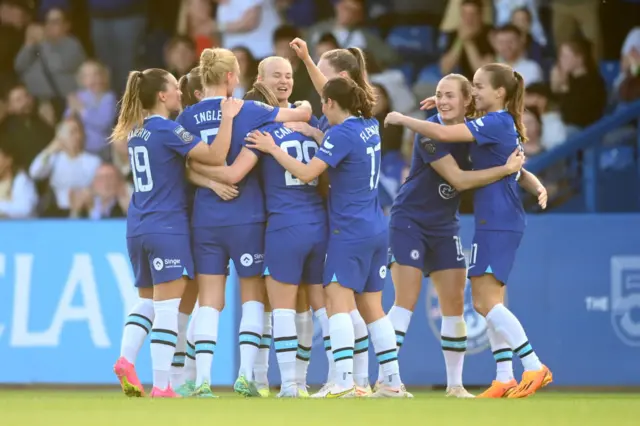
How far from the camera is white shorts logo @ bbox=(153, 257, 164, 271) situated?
27.2 feet

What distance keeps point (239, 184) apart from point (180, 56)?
587 cm

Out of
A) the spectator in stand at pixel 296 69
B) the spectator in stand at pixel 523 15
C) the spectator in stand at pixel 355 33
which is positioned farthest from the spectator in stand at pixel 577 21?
the spectator in stand at pixel 296 69

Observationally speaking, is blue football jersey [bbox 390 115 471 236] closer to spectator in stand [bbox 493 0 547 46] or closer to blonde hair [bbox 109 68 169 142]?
blonde hair [bbox 109 68 169 142]

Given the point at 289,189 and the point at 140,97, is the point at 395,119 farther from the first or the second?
the point at 140,97

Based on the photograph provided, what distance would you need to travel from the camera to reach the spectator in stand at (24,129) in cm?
1411

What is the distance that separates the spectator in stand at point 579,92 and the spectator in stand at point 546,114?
3.2 inches

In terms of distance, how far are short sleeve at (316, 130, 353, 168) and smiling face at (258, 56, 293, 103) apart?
712 millimetres

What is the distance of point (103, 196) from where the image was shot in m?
13.2

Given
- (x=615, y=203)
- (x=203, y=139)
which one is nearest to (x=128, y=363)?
(x=203, y=139)

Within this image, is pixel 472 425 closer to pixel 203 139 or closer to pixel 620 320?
pixel 203 139

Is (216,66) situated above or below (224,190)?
above

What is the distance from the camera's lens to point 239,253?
841 cm

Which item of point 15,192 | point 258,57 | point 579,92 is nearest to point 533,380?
point 579,92

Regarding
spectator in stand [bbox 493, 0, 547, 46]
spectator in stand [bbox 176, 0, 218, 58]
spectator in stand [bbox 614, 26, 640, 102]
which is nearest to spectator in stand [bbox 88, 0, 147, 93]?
spectator in stand [bbox 176, 0, 218, 58]
